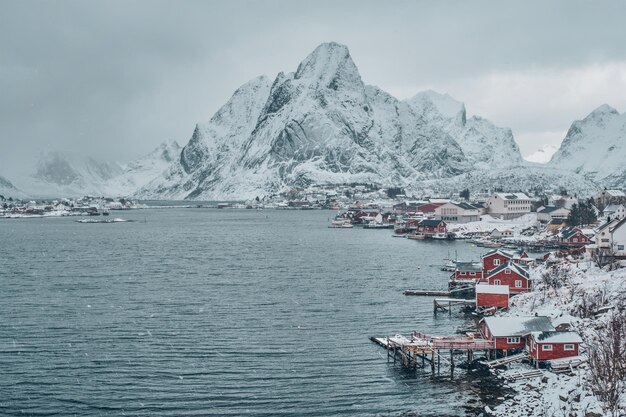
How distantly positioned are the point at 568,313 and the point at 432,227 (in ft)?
246

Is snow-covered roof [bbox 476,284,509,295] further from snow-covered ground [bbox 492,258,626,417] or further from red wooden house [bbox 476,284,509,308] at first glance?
snow-covered ground [bbox 492,258,626,417]

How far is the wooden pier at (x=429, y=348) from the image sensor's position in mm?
33781

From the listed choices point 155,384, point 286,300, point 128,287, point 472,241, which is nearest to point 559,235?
point 472,241

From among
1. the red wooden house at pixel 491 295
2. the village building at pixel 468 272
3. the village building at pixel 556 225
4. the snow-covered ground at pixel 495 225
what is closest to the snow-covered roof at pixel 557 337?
the red wooden house at pixel 491 295

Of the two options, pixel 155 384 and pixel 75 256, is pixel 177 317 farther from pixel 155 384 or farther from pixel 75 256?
pixel 75 256

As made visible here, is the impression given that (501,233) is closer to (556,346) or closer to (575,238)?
(575,238)

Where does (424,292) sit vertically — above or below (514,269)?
below

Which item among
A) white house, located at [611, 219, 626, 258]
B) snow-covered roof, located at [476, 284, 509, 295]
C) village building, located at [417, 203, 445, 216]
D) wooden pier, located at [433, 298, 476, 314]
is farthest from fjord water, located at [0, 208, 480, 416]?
village building, located at [417, 203, 445, 216]

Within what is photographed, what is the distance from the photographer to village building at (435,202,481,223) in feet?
437

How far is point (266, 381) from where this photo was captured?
3117 centimetres

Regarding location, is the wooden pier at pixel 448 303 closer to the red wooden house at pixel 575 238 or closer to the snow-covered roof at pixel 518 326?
the snow-covered roof at pixel 518 326

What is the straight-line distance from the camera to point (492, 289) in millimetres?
46219

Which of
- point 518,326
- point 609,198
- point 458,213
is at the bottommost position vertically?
point 518,326

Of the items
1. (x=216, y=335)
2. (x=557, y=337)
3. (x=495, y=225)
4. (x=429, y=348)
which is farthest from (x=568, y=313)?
(x=495, y=225)
